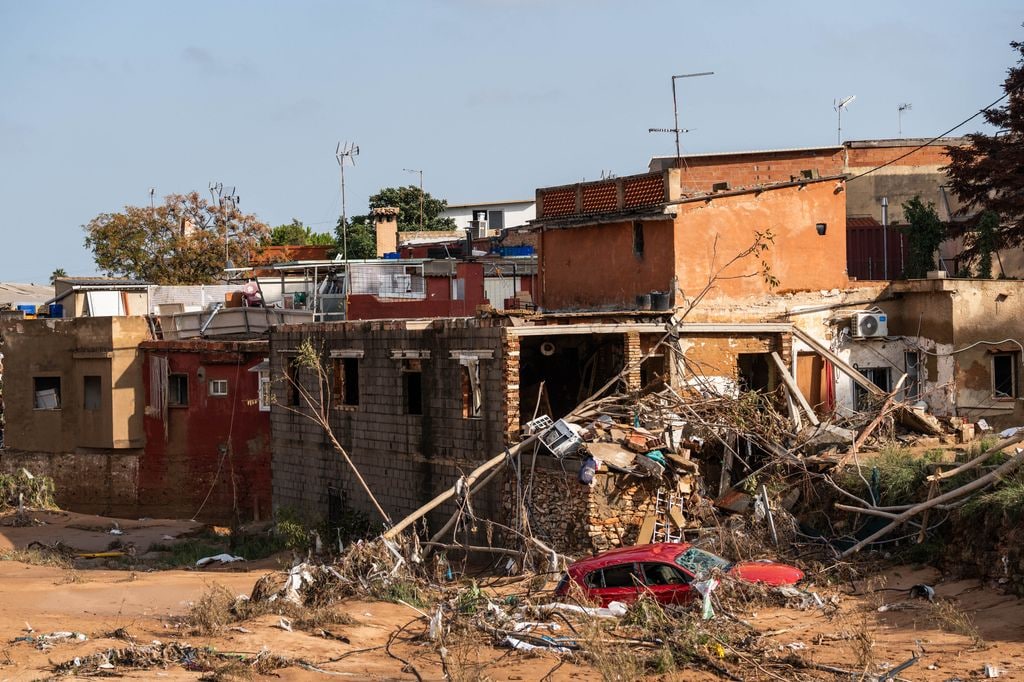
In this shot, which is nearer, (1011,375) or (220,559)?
(220,559)

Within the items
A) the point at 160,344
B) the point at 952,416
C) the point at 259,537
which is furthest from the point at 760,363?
the point at 160,344

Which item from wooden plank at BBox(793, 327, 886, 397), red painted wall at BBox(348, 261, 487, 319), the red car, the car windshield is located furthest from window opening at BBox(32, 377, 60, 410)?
the car windshield

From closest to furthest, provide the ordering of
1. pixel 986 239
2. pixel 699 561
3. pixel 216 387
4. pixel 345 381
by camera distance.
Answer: pixel 699 561 → pixel 345 381 → pixel 986 239 → pixel 216 387

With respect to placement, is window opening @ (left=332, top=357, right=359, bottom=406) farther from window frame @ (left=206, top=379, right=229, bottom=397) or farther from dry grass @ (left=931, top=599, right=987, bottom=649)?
dry grass @ (left=931, top=599, right=987, bottom=649)

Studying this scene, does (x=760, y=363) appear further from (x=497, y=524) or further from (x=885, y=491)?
(x=497, y=524)

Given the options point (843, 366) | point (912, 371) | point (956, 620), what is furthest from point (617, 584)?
point (912, 371)

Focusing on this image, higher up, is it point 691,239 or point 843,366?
point 691,239

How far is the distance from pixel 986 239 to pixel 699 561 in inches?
664

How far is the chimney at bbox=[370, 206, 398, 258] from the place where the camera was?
5675 cm

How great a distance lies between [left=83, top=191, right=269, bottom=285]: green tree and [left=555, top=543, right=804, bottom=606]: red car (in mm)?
40500

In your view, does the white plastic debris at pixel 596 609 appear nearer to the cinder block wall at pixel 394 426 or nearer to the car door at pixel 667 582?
the car door at pixel 667 582

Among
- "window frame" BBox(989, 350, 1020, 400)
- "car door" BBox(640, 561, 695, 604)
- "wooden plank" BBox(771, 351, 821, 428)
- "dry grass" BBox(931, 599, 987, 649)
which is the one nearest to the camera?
"dry grass" BBox(931, 599, 987, 649)

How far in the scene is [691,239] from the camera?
88.1 ft

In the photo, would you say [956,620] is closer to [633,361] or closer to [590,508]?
[590,508]
